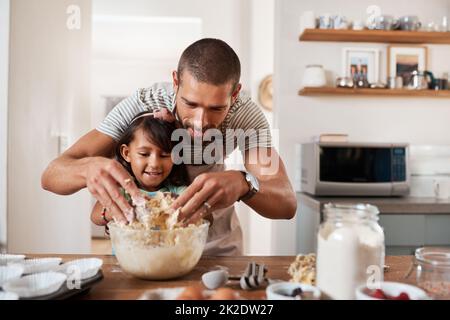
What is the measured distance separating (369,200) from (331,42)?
1106 millimetres

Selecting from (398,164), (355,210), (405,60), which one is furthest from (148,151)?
(405,60)

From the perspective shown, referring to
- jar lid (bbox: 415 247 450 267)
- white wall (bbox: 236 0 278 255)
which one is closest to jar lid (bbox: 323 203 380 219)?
jar lid (bbox: 415 247 450 267)

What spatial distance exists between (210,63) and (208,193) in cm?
45

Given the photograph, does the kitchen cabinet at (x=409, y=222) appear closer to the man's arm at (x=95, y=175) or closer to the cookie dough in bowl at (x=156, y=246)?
the man's arm at (x=95, y=175)

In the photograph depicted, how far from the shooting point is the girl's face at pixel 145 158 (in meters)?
1.47

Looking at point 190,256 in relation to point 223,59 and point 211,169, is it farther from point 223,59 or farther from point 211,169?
point 211,169

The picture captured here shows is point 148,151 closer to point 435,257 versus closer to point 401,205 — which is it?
point 435,257

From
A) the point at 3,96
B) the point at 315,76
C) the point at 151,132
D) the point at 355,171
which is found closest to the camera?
the point at 151,132

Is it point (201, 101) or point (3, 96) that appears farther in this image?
point (3, 96)

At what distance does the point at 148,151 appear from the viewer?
1.47m

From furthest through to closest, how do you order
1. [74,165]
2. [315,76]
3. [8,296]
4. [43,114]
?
[315,76]
[43,114]
[74,165]
[8,296]

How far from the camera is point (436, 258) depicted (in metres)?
0.89

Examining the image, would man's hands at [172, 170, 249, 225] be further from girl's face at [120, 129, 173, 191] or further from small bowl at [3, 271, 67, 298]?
girl's face at [120, 129, 173, 191]
